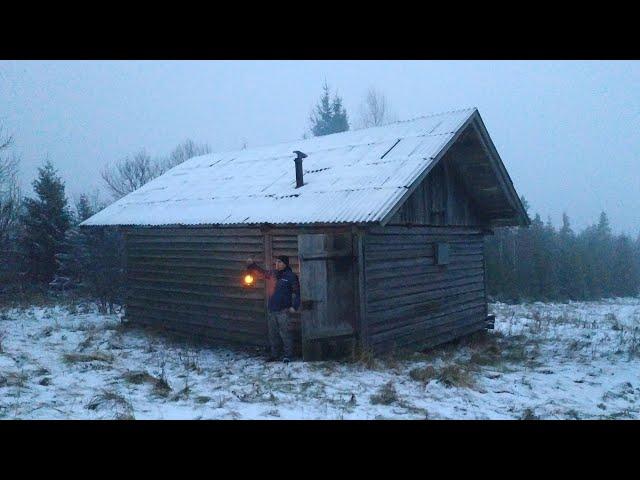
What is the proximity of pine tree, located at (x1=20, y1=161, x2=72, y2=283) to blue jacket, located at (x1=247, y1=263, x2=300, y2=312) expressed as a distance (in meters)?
17.8

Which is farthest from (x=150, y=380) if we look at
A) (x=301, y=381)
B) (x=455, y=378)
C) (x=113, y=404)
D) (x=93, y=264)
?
(x=93, y=264)

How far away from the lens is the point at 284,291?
8781 mm

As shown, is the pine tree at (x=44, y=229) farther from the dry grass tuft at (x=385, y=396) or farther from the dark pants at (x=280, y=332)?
the dry grass tuft at (x=385, y=396)

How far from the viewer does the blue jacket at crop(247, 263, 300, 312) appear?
28.8ft

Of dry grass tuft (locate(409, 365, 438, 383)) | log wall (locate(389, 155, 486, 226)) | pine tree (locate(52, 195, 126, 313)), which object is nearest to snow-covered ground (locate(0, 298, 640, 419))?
dry grass tuft (locate(409, 365, 438, 383))

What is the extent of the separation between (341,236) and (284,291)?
1.43 meters

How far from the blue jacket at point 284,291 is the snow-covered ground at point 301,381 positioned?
104 centimetres

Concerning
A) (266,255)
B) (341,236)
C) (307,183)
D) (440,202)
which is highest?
(307,183)

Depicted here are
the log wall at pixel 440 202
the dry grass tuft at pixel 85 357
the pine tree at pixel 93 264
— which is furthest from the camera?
the pine tree at pixel 93 264

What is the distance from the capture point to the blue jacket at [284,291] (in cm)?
877

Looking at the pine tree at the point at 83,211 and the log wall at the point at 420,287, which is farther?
the pine tree at the point at 83,211

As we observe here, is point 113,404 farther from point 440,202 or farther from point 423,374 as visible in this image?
point 440,202

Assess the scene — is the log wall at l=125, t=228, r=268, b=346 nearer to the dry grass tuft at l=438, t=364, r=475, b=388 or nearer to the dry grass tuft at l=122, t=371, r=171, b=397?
the dry grass tuft at l=122, t=371, r=171, b=397

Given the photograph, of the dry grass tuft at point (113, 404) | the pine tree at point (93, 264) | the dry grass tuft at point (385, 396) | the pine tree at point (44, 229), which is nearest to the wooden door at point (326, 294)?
the dry grass tuft at point (385, 396)
